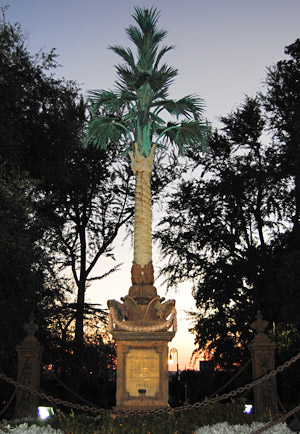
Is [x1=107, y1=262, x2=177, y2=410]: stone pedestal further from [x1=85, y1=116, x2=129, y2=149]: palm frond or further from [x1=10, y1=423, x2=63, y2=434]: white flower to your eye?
[x1=85, y1=116, x2=129, y2=149]: palm frond

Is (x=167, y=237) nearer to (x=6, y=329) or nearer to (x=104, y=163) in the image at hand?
(x=104, y=163)

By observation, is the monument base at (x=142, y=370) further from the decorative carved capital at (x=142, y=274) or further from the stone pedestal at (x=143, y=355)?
the decorative carved capital at (x=142, y=274)

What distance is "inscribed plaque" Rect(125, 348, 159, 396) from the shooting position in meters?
12.6

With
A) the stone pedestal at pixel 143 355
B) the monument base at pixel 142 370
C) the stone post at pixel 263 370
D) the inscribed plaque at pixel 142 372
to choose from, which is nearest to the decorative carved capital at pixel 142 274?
the stone pedestal at pixel 143 355

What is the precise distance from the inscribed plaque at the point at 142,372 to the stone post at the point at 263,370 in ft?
10.4

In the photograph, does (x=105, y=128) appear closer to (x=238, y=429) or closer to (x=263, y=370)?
(x=263, y=370)

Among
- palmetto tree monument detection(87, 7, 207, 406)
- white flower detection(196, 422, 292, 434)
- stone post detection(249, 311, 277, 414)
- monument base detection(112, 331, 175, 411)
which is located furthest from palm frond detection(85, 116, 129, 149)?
white flower detection(196, 422, 292, 434)

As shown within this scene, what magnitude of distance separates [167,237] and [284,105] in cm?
1069

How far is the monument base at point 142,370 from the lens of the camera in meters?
12.5

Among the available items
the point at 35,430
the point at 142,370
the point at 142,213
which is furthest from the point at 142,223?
the point at 35,430

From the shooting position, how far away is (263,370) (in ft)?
46.6

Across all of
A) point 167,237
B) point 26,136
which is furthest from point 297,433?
point 167,237

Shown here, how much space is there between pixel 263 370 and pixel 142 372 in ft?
12.6

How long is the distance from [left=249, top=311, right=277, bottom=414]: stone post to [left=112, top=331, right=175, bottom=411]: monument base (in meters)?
3.01
